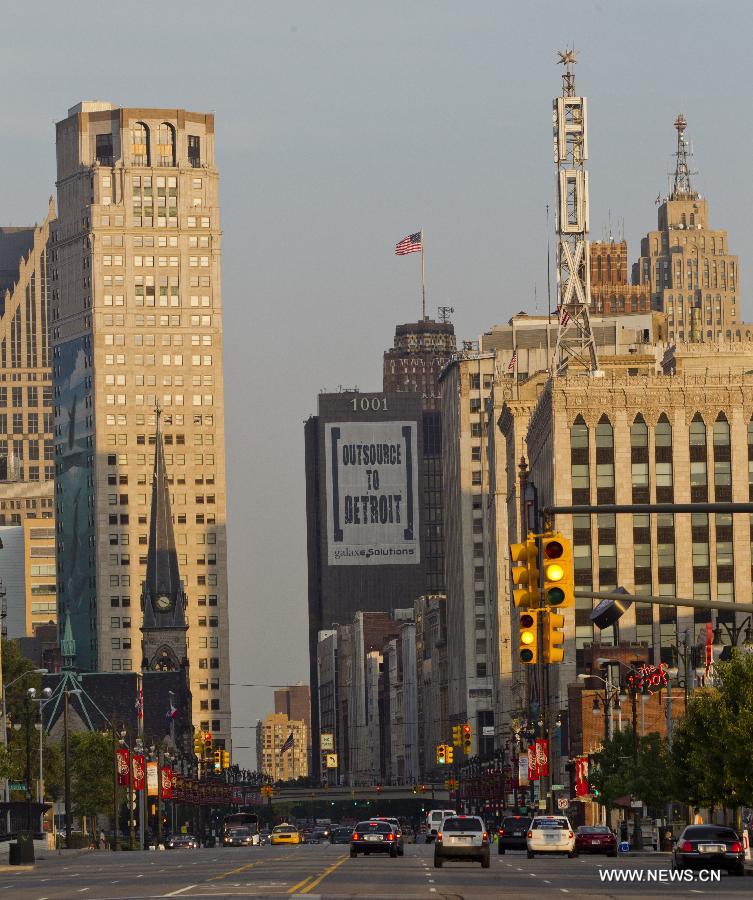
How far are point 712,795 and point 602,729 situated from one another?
66508 millimetres

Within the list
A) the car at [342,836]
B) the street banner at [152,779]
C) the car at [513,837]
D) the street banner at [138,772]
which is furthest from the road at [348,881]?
the car at [342,836]

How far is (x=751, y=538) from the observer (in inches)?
6132

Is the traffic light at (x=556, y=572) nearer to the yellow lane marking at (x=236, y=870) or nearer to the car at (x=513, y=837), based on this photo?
the yellow lane marking at (x=236, y=870)

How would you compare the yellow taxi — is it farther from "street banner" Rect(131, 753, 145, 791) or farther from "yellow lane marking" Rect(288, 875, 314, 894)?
"yellow lane marking" Rect(288, 875, 314, 894)

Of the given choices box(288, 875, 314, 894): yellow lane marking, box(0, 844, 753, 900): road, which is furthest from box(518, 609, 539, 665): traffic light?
box(288, 875, 314, 894): yellow lane marking

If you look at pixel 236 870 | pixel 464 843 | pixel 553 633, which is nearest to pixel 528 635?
pixel 553 633

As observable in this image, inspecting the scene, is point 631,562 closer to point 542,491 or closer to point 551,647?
point 542,491

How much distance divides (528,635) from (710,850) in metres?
24.1

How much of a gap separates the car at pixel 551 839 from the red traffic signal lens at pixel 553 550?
49878mm

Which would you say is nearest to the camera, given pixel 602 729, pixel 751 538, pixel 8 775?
pixel 8 775

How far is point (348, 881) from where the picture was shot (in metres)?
56.9

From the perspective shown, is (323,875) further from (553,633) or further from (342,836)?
(342,836)

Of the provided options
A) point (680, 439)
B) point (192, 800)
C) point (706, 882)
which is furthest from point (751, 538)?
point (706, 882)

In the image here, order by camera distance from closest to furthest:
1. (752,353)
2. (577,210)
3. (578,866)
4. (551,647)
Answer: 1. (551,647)
2. (578,866)
3. (577,210)
4. (752,353)
